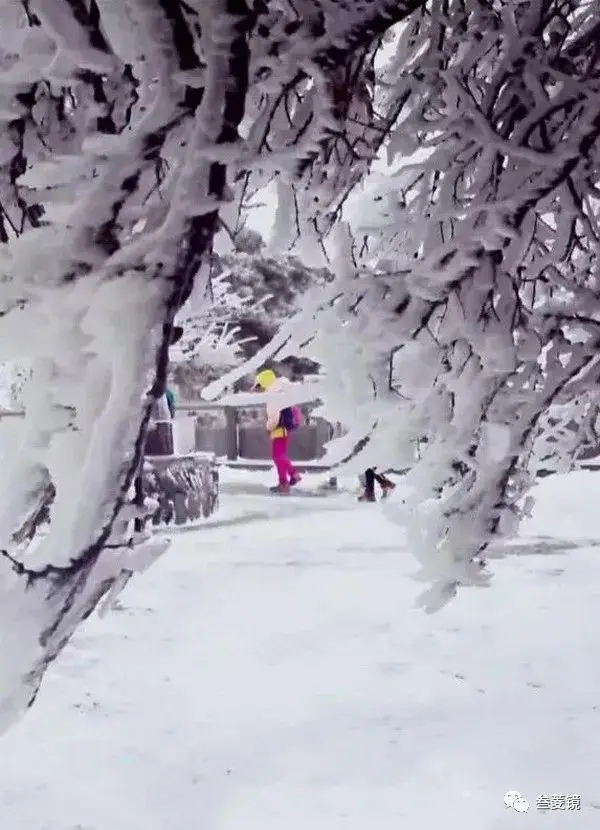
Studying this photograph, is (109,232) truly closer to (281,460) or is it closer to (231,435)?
(281,460)

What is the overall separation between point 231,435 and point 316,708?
892 cm

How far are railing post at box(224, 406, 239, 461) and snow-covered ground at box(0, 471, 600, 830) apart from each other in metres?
6.86

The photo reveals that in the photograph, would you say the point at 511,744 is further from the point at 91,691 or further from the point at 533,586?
the point at 533,586

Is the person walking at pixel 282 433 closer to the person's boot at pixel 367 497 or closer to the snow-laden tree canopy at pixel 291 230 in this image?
the person's boot at pixel 367 497

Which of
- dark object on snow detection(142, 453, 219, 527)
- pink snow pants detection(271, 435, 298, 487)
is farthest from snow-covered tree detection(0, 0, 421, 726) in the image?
pink snow pants detection(271, 435, 298, 487)

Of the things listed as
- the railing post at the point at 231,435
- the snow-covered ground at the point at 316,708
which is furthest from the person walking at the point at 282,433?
the railing post at the point at 231,435

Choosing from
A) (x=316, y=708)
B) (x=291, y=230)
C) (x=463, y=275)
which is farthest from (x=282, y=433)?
(x=463, y=275)

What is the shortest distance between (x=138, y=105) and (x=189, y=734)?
199cm

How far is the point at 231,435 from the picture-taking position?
11.6m

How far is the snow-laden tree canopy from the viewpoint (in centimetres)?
98

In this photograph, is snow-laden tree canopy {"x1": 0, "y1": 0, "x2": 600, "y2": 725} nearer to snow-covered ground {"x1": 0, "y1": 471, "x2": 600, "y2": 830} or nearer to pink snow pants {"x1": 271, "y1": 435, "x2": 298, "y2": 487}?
snow-covered ground {"x1": 0, "y1": 471, "x2": 600, "y2": 830}

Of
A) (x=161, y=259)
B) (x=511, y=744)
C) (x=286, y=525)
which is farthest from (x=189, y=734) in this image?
(x=286, y=525)

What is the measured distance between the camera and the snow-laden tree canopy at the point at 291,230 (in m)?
0.98

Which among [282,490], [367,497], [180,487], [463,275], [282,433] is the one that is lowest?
[282,490]
